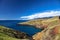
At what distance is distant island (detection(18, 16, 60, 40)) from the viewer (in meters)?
3.77

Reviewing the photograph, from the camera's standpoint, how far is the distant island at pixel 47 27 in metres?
3.77

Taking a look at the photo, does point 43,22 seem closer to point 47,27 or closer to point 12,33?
point 47,27

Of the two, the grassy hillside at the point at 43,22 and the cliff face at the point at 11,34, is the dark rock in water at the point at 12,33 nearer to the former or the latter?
the cliff face at the point at 11,34

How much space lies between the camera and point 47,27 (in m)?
3.91

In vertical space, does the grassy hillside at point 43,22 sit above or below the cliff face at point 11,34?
above

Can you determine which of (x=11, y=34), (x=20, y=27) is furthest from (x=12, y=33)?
(x=20, y=27)

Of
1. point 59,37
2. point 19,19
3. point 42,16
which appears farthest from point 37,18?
point 59,37

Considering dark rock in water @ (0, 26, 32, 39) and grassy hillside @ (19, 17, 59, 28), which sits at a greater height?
grassy hillside @ (19, 17, 59, 28)

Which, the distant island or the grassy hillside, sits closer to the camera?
the distant island

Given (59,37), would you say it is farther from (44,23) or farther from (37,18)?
(37,18)

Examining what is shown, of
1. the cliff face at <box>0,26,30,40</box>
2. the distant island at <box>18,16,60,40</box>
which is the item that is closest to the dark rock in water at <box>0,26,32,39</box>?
the cliff face at <box>0,26,30,40</box>

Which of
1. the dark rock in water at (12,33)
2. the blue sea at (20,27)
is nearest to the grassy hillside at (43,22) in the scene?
the blue sea at (20,27)

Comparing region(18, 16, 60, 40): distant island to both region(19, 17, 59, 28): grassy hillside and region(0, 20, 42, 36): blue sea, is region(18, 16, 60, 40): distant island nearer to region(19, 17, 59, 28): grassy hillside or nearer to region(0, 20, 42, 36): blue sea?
region(19, 17, 59, 28): grassy hillside

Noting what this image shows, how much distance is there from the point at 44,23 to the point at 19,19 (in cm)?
81
